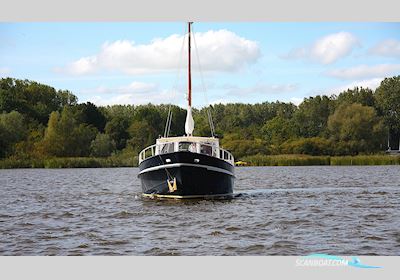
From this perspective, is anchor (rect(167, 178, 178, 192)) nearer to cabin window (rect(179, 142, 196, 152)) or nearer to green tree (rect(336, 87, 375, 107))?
cabin window (rect(179, 142, 196, 152))

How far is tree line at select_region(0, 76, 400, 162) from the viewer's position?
3084cm

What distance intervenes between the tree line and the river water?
418 cm

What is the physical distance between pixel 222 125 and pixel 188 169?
55.4 meters

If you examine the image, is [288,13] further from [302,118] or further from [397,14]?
[302,118]

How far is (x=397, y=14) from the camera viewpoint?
15023 mm

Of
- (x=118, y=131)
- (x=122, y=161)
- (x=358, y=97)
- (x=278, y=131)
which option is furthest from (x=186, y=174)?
(x=118, y=131)

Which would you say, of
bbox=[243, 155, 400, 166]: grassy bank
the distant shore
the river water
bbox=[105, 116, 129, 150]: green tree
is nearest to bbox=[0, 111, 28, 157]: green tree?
the distant shore

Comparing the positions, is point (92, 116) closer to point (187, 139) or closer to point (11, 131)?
point (11, 131)

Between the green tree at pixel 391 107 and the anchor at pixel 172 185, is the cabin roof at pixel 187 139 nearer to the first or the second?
the anchor at pixel 172 185

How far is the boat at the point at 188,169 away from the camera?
24.7 m

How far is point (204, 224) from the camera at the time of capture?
20016mm

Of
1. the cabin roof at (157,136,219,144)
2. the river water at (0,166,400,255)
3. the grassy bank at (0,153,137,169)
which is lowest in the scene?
the river water at (0,166,400,255)
